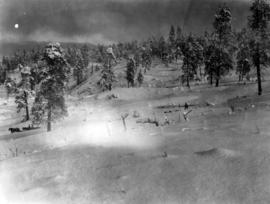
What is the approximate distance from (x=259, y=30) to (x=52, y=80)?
2690 cm

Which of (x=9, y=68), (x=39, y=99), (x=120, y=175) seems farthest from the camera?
(x=9, y=68)

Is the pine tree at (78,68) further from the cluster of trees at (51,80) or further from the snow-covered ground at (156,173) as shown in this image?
the snow-covered ground at (156,173)

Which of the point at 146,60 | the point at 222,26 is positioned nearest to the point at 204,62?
the point at 222,26

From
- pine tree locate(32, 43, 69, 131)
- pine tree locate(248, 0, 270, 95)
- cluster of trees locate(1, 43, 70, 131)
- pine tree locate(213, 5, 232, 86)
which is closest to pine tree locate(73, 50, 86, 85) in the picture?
pine tree locate(213, 5, 232, 86)

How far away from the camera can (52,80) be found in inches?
1201

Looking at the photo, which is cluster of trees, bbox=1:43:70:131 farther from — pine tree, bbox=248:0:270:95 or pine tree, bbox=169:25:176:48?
pine tree, bbox=169:25:176:48

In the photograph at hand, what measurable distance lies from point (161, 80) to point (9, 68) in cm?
12859

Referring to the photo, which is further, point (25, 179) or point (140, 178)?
point (25, 179)

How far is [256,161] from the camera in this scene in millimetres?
5715

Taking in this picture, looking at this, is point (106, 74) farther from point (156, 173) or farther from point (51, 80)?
point (156, 173)

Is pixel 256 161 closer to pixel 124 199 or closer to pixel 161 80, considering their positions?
pixel 124 199

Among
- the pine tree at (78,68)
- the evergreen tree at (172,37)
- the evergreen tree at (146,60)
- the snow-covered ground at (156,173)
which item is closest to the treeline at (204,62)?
the evergreen tree at (146,60)

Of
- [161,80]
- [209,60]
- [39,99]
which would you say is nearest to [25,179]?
[39,99]

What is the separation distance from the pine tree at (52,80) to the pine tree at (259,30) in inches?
941
